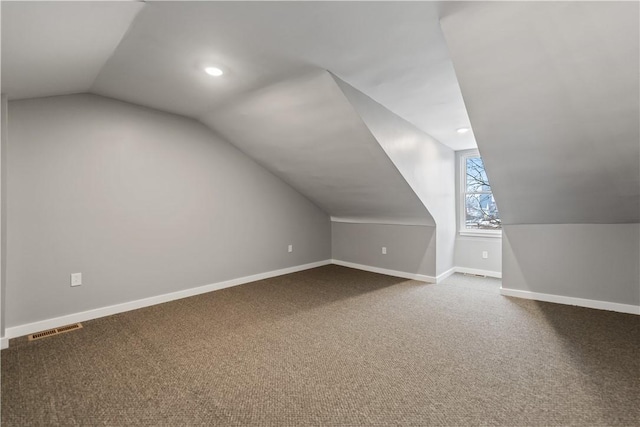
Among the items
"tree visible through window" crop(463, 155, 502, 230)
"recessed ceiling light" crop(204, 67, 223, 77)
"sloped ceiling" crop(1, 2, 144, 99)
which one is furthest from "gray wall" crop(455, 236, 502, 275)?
"sloped ceiling" crop(1, 2, 144, 99)

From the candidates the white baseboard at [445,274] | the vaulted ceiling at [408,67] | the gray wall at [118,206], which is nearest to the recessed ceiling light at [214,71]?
the vaulted ceiling at [408,67]

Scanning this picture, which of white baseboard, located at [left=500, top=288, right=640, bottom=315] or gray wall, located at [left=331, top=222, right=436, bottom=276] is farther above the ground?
gray wall, located at [left=331, top=222, right=436, bottom=276]

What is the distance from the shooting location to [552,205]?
3.11m

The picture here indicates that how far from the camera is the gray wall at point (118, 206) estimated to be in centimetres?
258

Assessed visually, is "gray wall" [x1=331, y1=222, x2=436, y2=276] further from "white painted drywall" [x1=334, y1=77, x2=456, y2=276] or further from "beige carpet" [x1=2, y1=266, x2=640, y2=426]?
"beige carpet" [x1=2, y1=266, x2=640, y2=426]

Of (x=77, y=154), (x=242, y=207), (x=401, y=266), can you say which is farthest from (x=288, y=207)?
(x=77, y=154)

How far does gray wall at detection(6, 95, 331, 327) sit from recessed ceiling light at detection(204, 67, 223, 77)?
4.32 ft

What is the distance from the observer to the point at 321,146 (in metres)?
3.37

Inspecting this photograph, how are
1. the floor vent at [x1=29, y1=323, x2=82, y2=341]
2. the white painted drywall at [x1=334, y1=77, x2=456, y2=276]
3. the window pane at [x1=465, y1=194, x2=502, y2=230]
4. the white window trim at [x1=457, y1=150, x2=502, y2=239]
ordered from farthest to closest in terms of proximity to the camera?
the white window trim at [x1=457, y1=150, x2=502, y2=239] < the window pane at [x1=465, y1=194, x2=502, y2=230] < the white painted drywall at [x1=334, y1=77, x2=456, y2=276] < the floor vent at [x1=29, y1=323, x2=82, y2=341]

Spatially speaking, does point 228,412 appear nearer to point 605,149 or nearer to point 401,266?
point 605,149

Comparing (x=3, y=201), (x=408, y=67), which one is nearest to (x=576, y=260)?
(x=408, y=67)

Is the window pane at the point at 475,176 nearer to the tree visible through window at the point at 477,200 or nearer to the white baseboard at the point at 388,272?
the tree visible through window at the point at 477,200

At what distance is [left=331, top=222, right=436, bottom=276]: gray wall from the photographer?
4.30 m

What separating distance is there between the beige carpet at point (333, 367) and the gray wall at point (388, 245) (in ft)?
3.65
